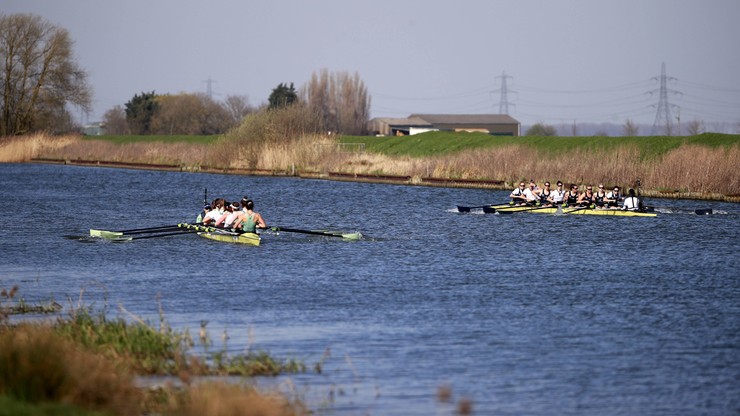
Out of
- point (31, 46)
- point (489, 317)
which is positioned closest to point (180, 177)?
point (31, 46)

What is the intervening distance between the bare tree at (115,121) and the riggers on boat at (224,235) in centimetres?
13073

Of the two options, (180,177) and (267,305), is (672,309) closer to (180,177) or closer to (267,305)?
(267,305)

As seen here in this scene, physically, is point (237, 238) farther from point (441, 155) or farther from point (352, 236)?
point (441, 155)

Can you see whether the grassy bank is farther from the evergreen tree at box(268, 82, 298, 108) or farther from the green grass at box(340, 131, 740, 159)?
the evergreen tree at box(268, 82, 298, 108)

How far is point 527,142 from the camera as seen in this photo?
7369 cm

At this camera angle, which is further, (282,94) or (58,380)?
(282,94)

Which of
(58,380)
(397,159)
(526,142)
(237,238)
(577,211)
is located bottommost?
(58,380)

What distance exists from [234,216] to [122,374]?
18.4 m

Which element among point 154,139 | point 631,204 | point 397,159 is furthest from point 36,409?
point 154,139

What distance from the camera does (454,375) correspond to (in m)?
14.1

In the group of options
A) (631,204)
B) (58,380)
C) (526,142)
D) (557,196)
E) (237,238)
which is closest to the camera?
(58,380)

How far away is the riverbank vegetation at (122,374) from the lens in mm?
10547

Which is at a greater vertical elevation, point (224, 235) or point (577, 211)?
point (577, 211)

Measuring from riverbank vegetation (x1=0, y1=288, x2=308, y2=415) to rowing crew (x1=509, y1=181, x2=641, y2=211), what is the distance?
87.1 ft
